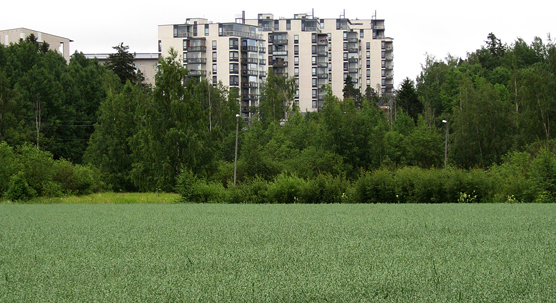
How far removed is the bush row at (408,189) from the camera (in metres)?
29.9

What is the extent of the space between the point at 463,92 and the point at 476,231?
211ft

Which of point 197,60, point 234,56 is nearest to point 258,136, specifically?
point 234,56

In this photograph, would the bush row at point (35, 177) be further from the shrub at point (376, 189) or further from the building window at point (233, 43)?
the building window at point (233, 43)

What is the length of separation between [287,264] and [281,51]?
112 metres

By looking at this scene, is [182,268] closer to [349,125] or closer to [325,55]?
[349,125]

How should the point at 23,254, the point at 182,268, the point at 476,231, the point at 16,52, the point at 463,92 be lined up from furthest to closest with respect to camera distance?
the point at 16,52
the point at 463,92
the point at 476,231
the point at 23,254
the point at 182,268

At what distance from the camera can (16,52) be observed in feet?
275

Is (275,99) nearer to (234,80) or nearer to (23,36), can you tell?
(234,80)

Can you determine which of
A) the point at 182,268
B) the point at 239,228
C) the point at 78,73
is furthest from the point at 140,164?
the point at 182,268

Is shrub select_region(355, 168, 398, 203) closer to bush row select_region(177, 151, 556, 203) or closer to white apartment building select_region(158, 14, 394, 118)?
bush row select_region(177, 151, 556, 203)

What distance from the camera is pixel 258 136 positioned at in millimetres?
78312

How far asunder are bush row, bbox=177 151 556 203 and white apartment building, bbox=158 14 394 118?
251 ft

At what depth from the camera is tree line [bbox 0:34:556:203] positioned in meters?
34.0

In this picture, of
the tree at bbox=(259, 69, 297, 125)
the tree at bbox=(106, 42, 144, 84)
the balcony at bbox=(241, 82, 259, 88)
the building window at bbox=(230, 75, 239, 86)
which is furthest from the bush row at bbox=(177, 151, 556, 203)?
the balcony at bbox=(241, 82, 259, 88)
